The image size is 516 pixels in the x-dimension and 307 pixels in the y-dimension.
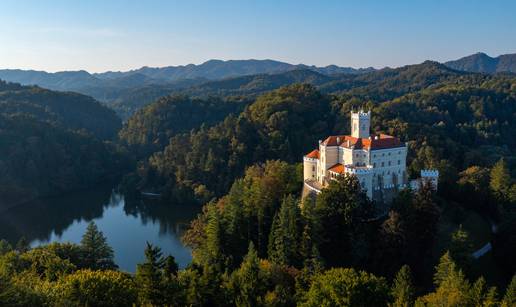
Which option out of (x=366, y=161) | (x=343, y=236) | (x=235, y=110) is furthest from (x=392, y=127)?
(x=235, y=110)

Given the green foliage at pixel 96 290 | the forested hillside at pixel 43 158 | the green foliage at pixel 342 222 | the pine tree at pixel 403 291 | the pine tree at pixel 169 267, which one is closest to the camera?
the green foliage at pixel 96 290

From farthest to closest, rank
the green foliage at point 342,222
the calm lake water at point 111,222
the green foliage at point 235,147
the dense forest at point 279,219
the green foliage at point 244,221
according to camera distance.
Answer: the green foliage at point 235,147
the calm lake water at point 111,222
the green foliage at point 244,221
the green foliage at point 342,222
the dense forest at point 279,219

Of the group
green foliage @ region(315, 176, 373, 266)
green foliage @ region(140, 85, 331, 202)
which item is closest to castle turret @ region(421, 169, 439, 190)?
Answer: green foliage @ region(315, 176, 373, 266)

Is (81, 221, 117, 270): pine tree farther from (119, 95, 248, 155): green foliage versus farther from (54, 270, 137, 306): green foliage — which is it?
(119, 95, 248, 155): green foliage

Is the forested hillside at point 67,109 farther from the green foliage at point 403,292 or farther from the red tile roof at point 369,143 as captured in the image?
the green foliage at point 403,292

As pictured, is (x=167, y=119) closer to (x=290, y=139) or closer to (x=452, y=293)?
(x=290, y=139)

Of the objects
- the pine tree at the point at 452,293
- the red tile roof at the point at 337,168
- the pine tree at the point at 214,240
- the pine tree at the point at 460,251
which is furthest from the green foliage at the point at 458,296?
the pine tree at the point at 214,240

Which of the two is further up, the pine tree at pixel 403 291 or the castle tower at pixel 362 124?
the castle tower at pixel 362 124

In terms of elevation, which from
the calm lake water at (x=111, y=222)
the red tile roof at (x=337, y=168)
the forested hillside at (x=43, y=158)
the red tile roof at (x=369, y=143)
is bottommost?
the calm lake water at (x=111, y=222)
